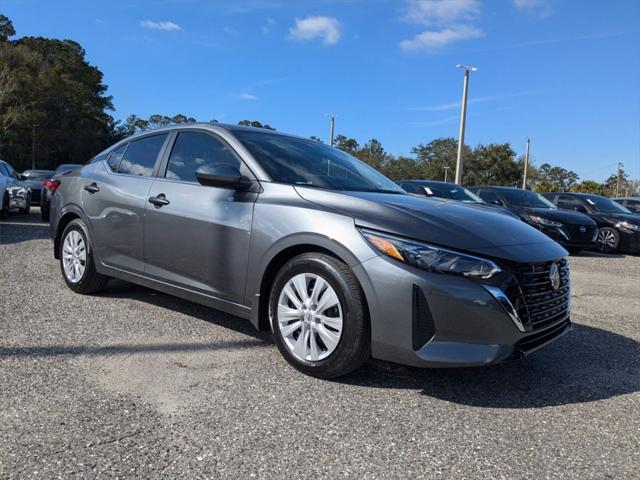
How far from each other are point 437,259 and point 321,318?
2.54 ft

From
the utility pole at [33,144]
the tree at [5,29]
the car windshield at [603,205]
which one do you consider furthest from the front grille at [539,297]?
the tree at [5,29]

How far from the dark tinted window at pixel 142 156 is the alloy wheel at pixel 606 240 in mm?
11783

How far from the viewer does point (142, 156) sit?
462 centimetres

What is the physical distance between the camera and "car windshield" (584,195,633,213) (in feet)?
44.2

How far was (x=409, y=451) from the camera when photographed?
240 centimetres

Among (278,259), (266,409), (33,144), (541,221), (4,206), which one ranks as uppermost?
(33,144)

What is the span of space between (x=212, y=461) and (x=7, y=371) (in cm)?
165

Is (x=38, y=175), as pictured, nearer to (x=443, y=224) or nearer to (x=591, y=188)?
(x=443, y=224)

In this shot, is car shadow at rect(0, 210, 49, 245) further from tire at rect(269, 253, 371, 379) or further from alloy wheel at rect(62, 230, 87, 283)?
tire at rect(269, 253, 371, 379)

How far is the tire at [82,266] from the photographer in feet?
15.9

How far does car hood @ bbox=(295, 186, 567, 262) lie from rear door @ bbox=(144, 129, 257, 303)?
1.85ft

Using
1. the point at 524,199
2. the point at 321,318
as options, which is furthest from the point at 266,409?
the point at 524,199

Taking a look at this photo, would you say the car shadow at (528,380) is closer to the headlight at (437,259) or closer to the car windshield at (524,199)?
the headlight at (437,259)

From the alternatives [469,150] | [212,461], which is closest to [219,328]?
[212,461]
